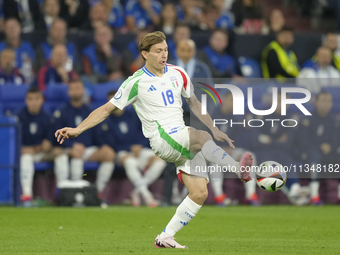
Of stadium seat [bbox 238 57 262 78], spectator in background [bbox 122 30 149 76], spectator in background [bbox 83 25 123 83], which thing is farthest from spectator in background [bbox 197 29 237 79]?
spectator in background [bbox 83 25 123 83]

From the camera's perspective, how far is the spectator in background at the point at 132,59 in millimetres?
11859

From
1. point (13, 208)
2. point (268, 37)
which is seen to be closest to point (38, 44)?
point (13, 208)

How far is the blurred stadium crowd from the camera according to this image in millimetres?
10516

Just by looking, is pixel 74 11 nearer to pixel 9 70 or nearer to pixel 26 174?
pixel 9 70

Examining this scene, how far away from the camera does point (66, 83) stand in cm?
1136

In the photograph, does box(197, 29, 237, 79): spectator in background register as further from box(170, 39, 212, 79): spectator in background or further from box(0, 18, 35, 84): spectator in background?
box(0, 18, 35, 84): spectator in background

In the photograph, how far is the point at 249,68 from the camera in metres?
12.9

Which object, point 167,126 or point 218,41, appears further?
point 218,41

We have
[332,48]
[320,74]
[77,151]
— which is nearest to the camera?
[77,151]

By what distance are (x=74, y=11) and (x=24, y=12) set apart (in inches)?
42.6

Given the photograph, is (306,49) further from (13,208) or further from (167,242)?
(167,242)

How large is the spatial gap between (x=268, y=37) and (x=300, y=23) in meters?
3.62

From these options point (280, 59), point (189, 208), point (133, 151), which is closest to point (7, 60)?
point (133, 151)

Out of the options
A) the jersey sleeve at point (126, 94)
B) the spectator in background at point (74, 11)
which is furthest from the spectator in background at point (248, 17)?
the jersey sleeve at point (126, 94)
